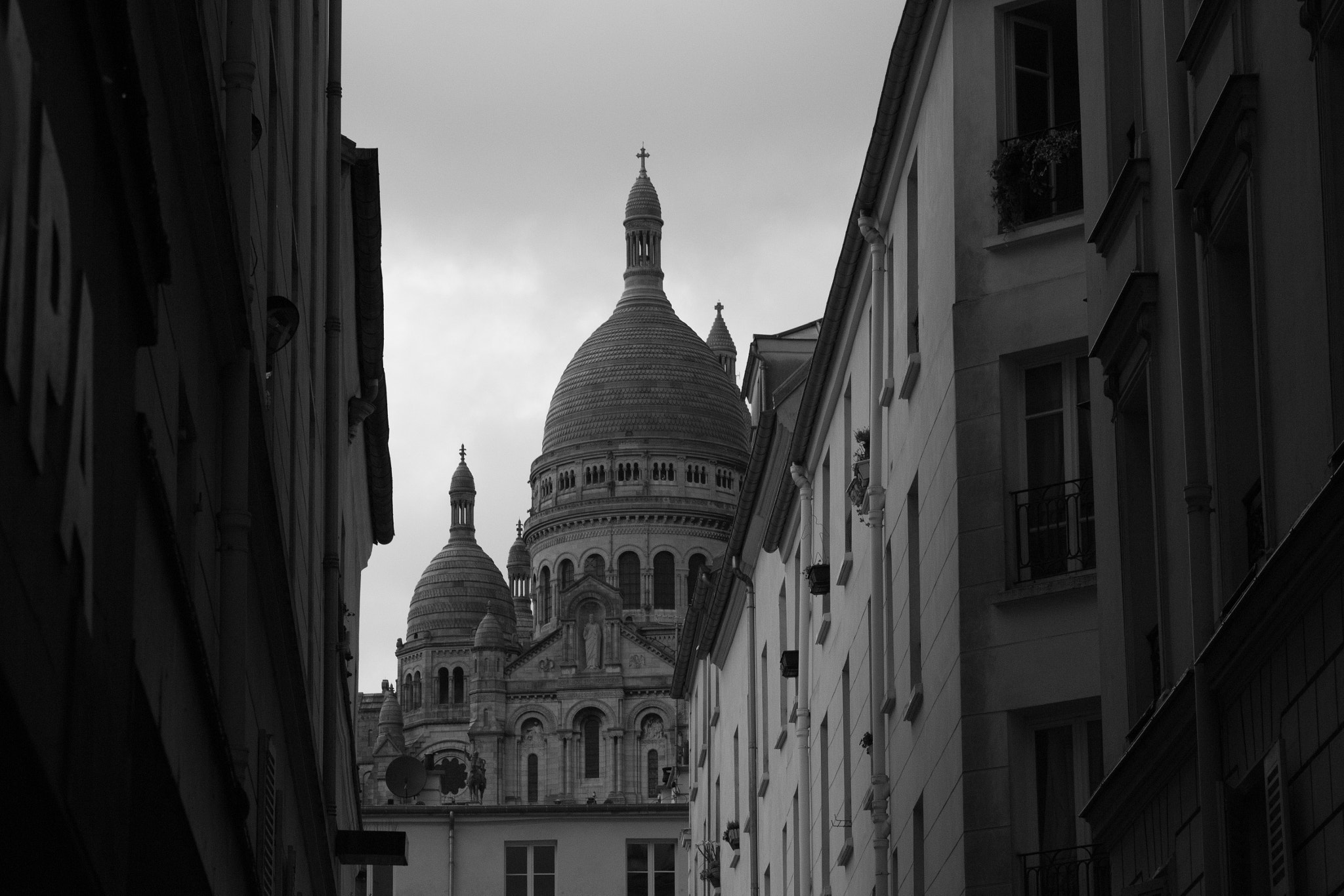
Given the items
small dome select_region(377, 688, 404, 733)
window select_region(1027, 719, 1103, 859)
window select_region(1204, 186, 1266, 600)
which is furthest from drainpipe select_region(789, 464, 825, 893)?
small dome select_region(377, 688, 404, 733)

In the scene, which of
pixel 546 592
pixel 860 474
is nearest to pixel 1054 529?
pixel 860 474

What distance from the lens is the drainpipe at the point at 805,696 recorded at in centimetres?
2872

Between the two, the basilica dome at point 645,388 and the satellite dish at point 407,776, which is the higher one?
the basilica dome at point 645,388

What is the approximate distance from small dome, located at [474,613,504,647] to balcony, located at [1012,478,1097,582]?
119036 millimetres

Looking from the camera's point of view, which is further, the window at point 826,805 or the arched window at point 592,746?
the arched window at point 592,746

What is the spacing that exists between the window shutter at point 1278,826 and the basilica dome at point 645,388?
131205mm

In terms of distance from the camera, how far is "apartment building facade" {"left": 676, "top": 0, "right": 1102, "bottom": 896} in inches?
702

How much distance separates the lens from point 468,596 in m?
147

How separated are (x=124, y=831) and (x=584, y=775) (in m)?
124

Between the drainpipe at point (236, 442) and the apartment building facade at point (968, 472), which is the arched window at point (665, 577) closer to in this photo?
the apartment building facade at point (968, 472)

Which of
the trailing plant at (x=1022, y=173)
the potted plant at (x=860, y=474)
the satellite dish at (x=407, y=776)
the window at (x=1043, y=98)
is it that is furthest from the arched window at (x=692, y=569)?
the trailing plant at (x=1022, y=173)

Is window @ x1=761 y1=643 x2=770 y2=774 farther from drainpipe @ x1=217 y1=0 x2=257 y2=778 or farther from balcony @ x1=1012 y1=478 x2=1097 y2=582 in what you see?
drainpipe @ x1=217 y1=0 x2=257 y2=778

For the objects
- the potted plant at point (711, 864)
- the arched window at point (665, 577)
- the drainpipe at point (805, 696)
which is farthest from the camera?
the arched window at point (665, 577)

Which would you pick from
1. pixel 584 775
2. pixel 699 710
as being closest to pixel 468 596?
pixel 584 775
